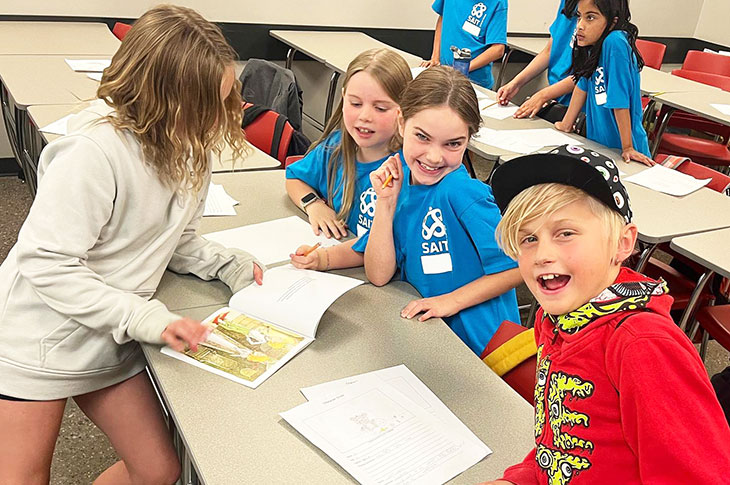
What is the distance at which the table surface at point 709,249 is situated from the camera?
2.14m

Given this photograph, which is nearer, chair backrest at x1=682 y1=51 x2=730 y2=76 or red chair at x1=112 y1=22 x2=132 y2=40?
red chair at x1=112 y1=22 x2=132 y2=40

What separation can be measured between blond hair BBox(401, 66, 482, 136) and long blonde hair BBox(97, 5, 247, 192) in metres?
0.50

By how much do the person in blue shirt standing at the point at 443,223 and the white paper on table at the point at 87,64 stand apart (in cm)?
200

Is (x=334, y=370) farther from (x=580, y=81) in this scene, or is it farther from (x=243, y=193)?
(x=580, y=81)

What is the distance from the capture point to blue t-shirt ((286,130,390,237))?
2.01 metres

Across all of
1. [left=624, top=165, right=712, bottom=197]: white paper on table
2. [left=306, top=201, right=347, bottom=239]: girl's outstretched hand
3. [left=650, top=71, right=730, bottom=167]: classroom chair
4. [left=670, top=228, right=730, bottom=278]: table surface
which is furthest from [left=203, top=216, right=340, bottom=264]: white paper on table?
[left=650, top=71, right=730, bottom=167]: classroom chair

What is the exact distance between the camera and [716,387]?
146cm

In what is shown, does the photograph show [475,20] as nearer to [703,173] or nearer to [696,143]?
[696,143]

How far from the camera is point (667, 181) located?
279cm

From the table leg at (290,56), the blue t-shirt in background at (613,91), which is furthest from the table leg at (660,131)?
the table leg at (290,56)

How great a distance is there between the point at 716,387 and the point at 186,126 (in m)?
1.20

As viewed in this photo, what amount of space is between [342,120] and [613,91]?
1.45 meters

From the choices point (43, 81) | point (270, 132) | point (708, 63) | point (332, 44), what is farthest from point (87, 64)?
point (708, 63)

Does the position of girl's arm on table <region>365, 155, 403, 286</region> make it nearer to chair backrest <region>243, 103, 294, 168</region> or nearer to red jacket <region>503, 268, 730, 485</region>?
red jacket <region>503, 268, 730, 485</region>
